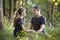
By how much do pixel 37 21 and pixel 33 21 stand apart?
41 millimetres

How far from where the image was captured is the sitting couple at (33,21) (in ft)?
6.02

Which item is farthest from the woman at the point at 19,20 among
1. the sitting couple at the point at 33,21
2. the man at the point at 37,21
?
the man at the point at 37,21

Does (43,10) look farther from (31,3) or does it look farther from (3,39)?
(3,39)

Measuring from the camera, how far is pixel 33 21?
1.85 meters

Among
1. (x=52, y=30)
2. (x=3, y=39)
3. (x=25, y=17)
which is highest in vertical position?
(x=25, y=17)

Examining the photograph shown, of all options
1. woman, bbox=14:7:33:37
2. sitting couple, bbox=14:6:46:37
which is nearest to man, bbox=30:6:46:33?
sitting couple, bbox=14:6:46:37

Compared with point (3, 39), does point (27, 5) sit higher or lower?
higher

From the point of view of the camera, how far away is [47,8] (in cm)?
182

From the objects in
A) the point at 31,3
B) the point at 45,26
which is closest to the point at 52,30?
the point at 45,26

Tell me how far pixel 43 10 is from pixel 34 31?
0.75 ft

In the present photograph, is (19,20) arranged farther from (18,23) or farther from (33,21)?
(33,21)

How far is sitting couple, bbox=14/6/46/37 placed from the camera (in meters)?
1.83

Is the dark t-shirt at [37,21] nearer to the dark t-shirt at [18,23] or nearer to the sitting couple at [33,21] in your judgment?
the sitting couple at [33,21]

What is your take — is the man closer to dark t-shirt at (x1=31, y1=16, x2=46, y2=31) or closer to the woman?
dark t-shirt at (x1=31, y1=16, x2=46, y2=31)
